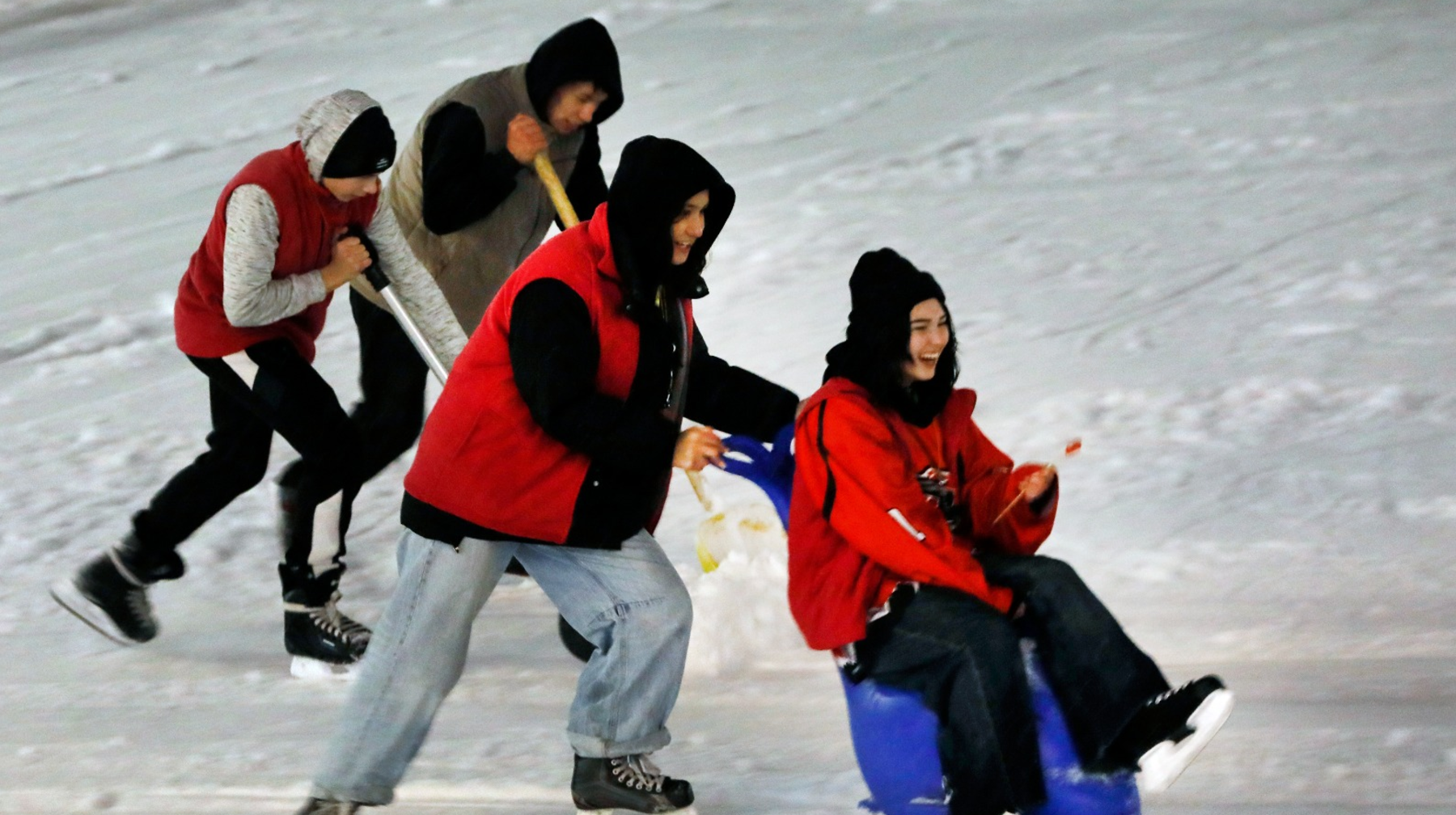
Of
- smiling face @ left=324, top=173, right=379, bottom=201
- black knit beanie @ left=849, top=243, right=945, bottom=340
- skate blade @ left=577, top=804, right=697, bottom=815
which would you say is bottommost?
skate blade @ left=577, top=804, right=697, bottom=815

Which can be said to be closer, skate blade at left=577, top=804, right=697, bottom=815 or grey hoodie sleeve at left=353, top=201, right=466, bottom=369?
skate blade at left=577, top=804, right=697, bottom=815

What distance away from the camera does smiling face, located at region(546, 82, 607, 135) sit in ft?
11.1

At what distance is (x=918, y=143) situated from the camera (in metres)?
7.04

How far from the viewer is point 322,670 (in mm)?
3449

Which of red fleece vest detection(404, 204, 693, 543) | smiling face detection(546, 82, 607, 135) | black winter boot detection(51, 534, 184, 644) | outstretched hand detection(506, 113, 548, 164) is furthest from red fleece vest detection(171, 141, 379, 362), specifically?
red fleece vest detection(404, 204, 693, 543)

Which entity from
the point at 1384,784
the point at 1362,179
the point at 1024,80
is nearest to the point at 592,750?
the point at 1384,784

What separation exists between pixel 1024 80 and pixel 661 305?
549 cm

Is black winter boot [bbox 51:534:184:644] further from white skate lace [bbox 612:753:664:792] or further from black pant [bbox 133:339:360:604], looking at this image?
white skate lace [bbox 612:753:664:792]

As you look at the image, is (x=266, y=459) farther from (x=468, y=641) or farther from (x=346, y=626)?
(x=468, y=641)

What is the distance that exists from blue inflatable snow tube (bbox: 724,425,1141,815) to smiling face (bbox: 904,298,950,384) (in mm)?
426

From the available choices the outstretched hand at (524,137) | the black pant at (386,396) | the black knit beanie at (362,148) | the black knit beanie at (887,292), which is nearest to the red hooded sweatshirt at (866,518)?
the black knit beanie at (887,292)

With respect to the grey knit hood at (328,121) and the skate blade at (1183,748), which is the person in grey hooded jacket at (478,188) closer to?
the grey knit hood at (328,121)

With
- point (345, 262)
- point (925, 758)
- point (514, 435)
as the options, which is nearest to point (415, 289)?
point (345, 262)

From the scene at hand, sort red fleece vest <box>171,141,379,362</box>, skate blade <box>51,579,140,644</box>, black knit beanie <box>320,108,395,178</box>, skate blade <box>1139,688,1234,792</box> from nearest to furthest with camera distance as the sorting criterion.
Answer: skate blade <box>1139,688,1234,792</box> → black knit beanie <box>320,108,395,178</box> → red fleece vest <box>171,141,379,362</box> → skate blade <box>51,579,140,644</box>
